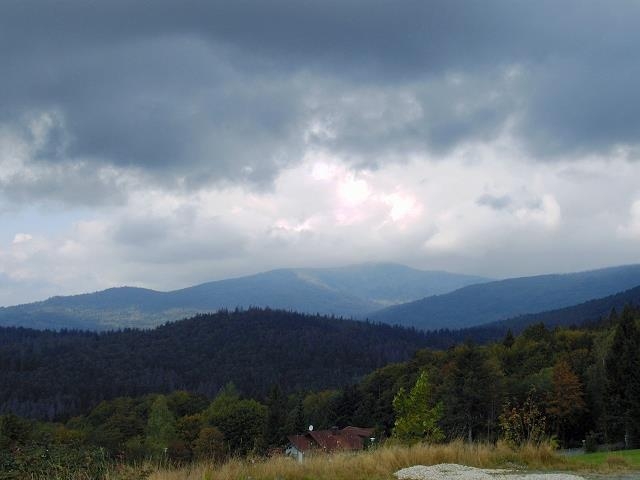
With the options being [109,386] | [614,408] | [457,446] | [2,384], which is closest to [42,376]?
[2,384]

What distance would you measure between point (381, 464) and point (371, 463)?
216 millimetres

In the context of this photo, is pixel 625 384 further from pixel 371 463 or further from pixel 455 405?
pixel 371 463

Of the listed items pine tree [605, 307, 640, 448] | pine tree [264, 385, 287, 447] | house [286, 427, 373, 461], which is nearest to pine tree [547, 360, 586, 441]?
pine tree [605, 307, 640, 448]

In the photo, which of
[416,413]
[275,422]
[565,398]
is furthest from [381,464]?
[275,422]

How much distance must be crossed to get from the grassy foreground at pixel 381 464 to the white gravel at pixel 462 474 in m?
0.38

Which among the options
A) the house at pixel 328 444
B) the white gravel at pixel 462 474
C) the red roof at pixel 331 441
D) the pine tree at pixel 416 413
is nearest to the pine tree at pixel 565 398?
the pine tree at pixel 416 413

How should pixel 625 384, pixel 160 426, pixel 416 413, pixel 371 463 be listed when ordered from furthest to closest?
pixel 160 426 → pixel 625 384 → pixel 416 413 → pixel 371 463

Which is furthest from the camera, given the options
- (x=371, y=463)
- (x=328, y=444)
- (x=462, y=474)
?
(x=328, y=444)

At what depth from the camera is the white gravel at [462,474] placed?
10.3m

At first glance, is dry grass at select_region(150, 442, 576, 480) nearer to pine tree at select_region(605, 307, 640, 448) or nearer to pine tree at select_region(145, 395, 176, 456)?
pine tree at select_region(605, 307, 640, 448)

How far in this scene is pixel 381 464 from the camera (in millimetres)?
11305

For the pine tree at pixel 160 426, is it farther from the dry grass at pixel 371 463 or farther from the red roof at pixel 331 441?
the dry grass at pixel 371 463

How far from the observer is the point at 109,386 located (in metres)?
182

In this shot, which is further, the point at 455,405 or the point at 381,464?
the point at 455,405
